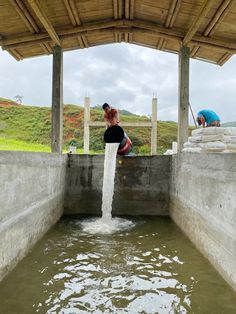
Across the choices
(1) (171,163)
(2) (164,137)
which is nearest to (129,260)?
(1) (171,163)

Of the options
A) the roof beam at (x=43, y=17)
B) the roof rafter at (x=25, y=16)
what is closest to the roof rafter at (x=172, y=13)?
the roof beam at (x=43, y=17)

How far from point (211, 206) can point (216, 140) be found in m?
1.60

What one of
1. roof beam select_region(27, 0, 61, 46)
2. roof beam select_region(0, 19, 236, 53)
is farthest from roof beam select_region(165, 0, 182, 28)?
roof beam select_region(27, 0, 61, 46)

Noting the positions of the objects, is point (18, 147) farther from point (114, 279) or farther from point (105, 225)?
point (114, 279)

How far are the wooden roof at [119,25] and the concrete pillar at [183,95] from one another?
0.28 metres

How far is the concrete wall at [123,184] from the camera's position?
6.75 metres

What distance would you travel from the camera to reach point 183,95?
21.0ft

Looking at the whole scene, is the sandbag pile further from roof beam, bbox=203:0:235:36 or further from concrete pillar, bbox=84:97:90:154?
concrete pillar, bbox=84:97:90:154

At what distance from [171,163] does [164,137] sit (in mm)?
14026

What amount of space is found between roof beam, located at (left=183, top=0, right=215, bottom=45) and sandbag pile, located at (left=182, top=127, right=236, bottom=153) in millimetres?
1806

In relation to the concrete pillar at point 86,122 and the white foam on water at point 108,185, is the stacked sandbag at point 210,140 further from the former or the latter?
the concrete pillar at point 86,122

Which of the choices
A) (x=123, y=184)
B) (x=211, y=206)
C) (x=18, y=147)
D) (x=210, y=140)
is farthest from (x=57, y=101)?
(x=211, y=206)

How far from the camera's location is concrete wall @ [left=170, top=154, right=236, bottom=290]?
3078mm

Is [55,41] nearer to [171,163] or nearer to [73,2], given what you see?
[73,2]
